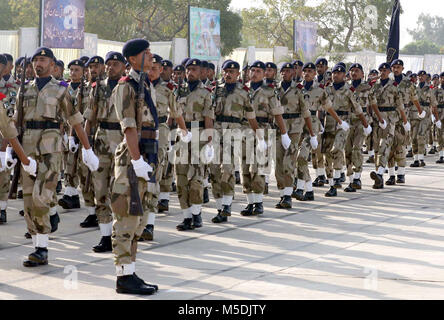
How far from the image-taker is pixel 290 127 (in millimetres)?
12555

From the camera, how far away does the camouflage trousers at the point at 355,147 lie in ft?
48.2

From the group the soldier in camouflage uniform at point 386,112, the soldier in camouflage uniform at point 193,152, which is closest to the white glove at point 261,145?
the soldier in camouflage uniform at point 193,152

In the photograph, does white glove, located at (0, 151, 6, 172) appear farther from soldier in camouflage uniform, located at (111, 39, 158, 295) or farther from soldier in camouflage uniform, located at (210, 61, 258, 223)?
soldier in camouflage uniform, located at (210, 61, 258, 223)

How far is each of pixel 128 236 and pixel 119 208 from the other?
10.3 inches

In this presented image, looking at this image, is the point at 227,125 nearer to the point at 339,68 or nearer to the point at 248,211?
the point at 248,211

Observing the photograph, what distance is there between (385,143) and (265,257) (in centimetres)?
725

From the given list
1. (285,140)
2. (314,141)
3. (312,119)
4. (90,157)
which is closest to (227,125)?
(285,140)

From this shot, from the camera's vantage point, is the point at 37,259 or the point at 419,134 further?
the point at 419,134

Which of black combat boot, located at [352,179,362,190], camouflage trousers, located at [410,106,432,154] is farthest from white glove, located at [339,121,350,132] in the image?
camouflage trousers, located at [410,106,432,154]

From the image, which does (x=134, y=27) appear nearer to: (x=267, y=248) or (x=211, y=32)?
(x=211, y=32)

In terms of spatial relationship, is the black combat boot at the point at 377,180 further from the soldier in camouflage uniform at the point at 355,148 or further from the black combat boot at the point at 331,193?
the black combat boot at the point at 331,193

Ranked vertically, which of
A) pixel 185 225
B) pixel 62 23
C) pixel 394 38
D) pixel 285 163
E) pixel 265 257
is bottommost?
pixel 265 257

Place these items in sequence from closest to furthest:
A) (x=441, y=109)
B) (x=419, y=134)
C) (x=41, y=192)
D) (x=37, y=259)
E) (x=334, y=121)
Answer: (x=37, y=259), (x=41, y=192), (x=334, y=121), (x=419, y=134), (x=441, y=109)

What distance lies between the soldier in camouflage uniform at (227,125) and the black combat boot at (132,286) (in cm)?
418
